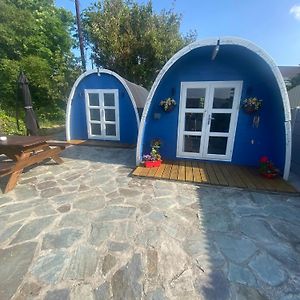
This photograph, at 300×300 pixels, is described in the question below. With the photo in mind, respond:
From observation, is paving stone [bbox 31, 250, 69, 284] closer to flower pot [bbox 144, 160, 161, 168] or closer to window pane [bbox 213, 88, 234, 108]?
flower pot [bbox 144, 160, 161, 168]

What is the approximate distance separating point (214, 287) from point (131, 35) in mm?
14349

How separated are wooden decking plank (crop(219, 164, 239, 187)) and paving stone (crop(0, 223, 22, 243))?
13.4ft

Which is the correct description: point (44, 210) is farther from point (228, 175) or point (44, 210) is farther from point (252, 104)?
point (252, 104)

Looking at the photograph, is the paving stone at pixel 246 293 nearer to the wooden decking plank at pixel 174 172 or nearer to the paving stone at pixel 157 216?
the paving stone at pixel 157 216

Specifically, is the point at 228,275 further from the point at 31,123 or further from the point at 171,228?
the point at 31,123

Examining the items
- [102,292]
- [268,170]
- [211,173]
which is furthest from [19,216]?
[268,170]

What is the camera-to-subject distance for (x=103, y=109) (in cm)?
796

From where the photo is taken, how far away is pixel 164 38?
1355 cm

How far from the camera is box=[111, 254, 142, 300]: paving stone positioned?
189 cm

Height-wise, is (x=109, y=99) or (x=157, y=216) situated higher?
(x=109, y=99)

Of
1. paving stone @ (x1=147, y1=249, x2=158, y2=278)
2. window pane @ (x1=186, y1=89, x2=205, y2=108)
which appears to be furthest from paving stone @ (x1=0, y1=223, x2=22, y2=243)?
window pane @ (x1=186, y1=89, x2=205, y2=108)

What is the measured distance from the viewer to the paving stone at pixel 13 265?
194 centimetres

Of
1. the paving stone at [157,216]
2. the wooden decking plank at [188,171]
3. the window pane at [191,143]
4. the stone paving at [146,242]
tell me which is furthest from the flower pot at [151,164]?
the paving stone at [157,216]

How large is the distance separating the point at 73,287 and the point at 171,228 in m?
1.50
